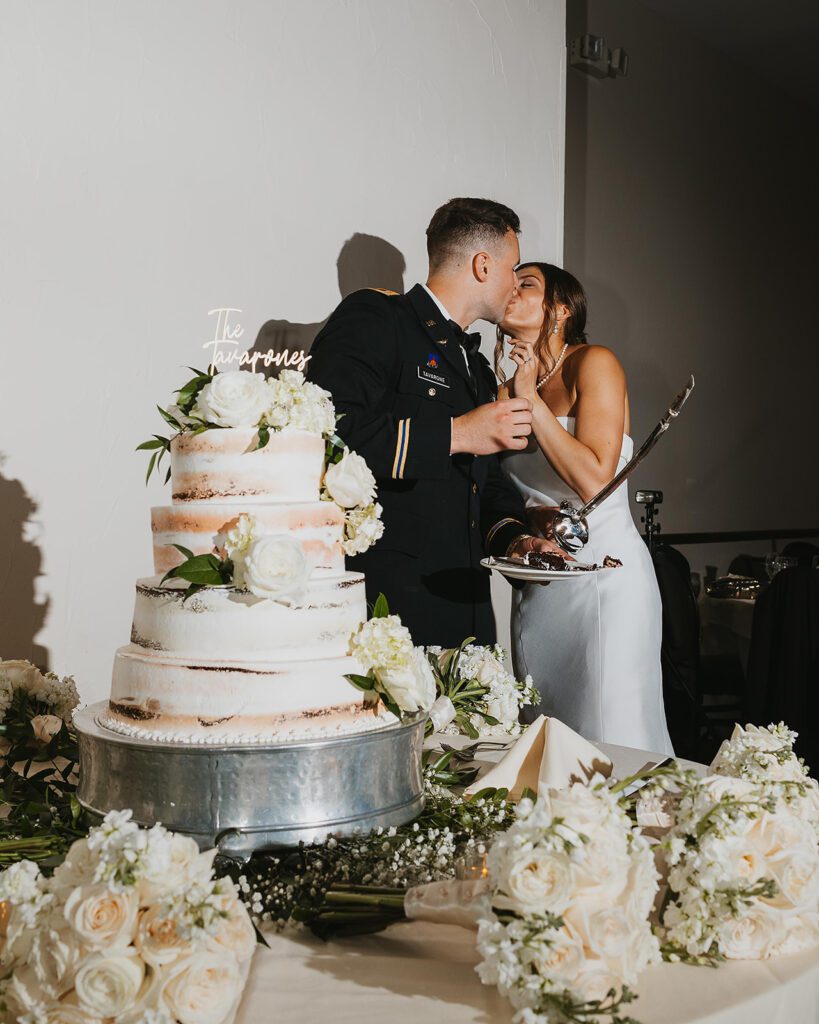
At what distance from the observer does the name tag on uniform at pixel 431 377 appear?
2.81 meters

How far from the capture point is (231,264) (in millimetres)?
3025

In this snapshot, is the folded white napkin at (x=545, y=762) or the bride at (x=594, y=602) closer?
the folded white napkin at (x=545, y=762)

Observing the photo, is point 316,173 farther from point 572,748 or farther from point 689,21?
point 689,21

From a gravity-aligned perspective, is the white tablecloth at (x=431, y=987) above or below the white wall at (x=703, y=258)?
below

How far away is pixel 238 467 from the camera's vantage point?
4.79 feet

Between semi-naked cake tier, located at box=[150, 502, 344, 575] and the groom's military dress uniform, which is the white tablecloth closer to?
semi-naked cake tier, located at box=[150, 502, 344, 575]

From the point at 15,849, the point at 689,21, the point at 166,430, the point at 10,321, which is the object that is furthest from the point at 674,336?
the point at 15,849

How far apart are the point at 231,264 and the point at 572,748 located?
78.2 inches

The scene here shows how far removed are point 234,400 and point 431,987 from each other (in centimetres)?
79

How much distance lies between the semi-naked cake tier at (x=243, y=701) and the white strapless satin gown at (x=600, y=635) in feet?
5.84

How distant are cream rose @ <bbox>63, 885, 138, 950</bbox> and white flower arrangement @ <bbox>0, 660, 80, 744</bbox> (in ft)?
3.13

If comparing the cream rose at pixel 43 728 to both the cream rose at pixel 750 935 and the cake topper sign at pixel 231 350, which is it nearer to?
the cream rose at pixel 750 935

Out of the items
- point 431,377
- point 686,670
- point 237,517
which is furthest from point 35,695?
point 686,670

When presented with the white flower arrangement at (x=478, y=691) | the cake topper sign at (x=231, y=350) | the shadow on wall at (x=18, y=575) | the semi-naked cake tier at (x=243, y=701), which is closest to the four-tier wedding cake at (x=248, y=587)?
the semi-naked cake tier at (x=243, y=701)
